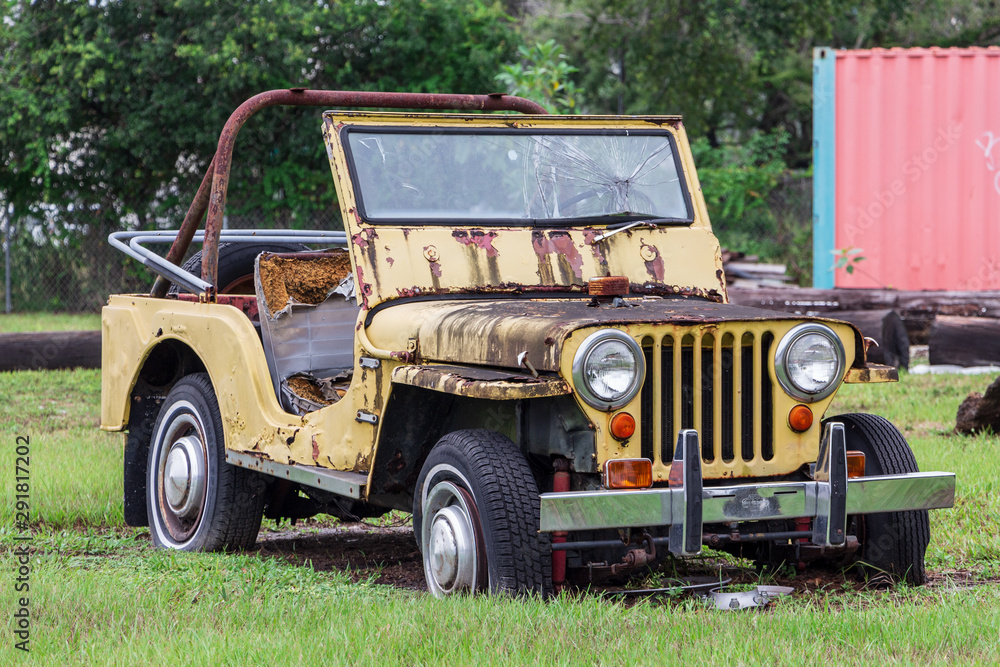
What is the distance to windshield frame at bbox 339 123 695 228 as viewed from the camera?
4977mm

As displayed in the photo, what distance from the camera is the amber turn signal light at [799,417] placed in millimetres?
4211

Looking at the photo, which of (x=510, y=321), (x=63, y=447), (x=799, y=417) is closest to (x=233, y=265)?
(x=63, y=447)

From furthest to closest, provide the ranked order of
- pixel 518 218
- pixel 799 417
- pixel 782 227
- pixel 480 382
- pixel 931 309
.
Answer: pixel 782 227, pixel 931 309, pixel 518 218, pixel 799 417, pixel 480 382

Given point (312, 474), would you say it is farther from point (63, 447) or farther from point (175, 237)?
point (63, 447)

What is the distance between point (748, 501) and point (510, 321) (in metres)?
0.97

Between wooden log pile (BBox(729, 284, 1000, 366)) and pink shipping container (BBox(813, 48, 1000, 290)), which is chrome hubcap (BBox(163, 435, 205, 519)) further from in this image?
pink shipping container (BBox(813, 48, 1000, 290))

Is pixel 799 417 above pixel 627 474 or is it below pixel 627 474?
above

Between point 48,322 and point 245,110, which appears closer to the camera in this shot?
point 245,110

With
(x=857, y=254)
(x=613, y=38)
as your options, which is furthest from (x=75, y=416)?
(x=613, y=38)

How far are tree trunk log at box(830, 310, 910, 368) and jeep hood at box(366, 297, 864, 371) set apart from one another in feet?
25.0

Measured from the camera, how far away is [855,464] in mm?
4363

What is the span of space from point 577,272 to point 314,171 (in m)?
14.1

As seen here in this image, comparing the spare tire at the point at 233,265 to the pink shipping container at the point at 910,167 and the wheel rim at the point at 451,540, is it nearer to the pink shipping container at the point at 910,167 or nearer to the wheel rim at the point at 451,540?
the wheel rim at the point at 451,540

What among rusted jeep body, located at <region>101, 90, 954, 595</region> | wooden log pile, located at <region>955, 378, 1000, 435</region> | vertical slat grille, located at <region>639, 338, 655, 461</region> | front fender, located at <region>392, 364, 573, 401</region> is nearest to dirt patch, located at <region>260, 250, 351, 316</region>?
rusted jeep body, located at <region>101, 90, 954, 595</region>
